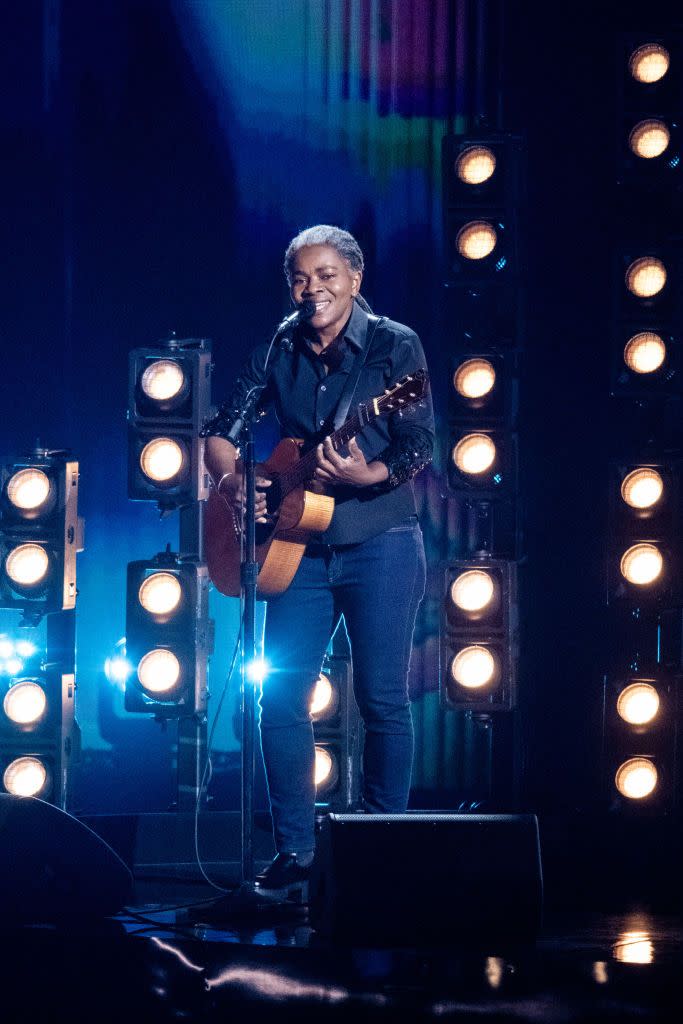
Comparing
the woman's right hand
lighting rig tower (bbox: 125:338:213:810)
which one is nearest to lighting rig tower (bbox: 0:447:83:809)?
lighting rig tower (bbox: 125:338:213:810)

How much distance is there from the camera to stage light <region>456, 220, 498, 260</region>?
394cm

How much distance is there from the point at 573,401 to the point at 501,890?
2.57 m

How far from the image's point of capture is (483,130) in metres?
3.97

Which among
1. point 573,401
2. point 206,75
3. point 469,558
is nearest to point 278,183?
point 206,75

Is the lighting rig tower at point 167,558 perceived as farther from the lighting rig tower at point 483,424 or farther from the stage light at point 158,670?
the lighting rig tower at point 483,424

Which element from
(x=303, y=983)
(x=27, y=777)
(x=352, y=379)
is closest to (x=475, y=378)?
(x=352, y=379)

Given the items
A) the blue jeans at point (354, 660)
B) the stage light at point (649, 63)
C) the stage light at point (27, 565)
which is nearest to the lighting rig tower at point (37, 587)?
the stage light at point (27, 565)

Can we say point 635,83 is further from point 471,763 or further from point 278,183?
point 471,763

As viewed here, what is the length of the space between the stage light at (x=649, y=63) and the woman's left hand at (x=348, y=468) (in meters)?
1.68

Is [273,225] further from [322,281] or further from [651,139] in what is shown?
[322,281]

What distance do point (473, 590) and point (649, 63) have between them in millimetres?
1742

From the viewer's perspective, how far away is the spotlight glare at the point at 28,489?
4.04 meters

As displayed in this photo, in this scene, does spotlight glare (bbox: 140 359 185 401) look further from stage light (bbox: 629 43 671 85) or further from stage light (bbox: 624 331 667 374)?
stage light (bbox: 629 43 671 85)

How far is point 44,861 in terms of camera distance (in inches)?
106
